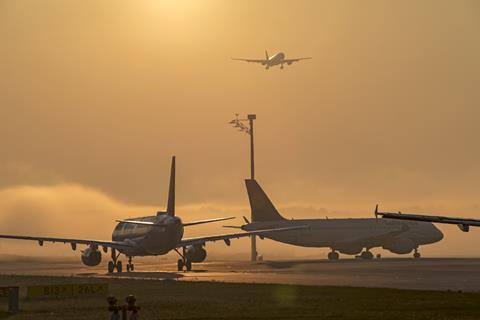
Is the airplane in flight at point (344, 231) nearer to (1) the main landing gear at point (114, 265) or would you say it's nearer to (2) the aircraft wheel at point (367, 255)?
(2) the aircraft wheel at point (367, 255)

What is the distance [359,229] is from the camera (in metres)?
118

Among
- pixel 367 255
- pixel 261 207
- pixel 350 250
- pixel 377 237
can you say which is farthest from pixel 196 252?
pixel 367 255

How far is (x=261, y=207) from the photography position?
12206 centimetres

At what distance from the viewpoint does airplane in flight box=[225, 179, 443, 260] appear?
118750 mm

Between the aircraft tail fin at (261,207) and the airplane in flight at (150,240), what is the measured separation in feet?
95.8

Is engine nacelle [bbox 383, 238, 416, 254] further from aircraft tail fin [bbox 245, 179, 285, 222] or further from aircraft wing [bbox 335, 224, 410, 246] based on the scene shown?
aircraft tail fin [bbox 245, 179, 285, 222]

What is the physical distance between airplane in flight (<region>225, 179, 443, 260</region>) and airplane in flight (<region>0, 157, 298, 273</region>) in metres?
28.5

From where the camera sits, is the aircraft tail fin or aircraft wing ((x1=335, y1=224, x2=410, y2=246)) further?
the aircraft tail fin

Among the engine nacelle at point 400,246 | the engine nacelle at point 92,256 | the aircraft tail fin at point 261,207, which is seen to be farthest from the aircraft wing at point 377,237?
the engine nacelle at point 92,256

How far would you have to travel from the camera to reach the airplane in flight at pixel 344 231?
119m

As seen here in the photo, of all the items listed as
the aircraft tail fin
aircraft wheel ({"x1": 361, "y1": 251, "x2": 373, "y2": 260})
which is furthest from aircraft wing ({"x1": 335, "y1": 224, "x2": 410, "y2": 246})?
the aircraft tail fin

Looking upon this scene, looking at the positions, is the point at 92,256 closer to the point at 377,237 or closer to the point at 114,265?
the point at 114,265

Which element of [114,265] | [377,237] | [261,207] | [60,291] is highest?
[261,207]

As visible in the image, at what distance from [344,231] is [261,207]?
11509 mm
